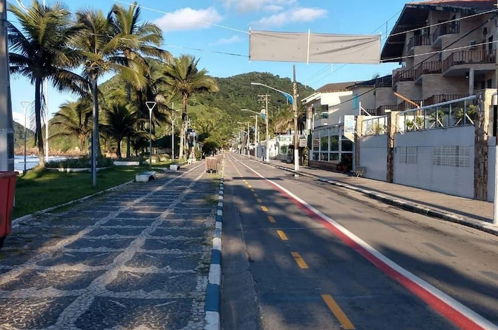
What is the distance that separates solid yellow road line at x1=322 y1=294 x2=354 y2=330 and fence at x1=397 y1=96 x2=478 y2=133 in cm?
1426

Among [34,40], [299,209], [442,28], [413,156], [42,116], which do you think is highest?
[442,28]

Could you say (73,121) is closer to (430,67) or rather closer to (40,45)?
(40,45)

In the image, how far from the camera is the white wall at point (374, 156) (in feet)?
98.2

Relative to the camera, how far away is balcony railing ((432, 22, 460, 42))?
3766 cm

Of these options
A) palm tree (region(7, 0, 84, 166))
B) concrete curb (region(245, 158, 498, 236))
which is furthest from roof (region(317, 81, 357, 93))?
concrete curb (region(245, 158, 498, 236))

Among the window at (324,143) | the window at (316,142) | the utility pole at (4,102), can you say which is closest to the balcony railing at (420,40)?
the window at (324,143)

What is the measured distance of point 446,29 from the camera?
3875cm

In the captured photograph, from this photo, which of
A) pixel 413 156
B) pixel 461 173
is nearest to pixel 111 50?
pixel 413 156

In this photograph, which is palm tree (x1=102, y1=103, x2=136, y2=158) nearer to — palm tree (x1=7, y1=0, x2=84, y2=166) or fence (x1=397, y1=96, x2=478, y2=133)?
palm tree (x1=7, y1=0, x2=84, y2=166)

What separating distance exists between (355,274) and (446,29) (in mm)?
35464

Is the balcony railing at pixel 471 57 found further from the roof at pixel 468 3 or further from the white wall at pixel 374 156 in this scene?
the white wall at pixel 374 156

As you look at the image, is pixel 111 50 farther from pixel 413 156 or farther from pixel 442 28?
pixel 442 28

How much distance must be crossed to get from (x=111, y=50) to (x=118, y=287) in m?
29.0

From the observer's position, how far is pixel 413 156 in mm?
24969
